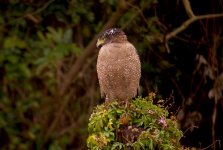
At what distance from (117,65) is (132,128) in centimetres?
63

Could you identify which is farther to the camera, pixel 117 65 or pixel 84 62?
pixel 84 62

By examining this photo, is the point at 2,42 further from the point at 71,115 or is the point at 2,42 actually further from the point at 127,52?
the point at 127,52

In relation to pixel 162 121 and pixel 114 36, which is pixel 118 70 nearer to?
pixel 114 36

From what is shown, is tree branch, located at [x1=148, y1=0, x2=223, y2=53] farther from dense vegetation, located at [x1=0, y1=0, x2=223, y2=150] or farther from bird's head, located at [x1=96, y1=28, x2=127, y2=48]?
bird's head, located at [x1=96, y1=28, x2=127, y2=48]

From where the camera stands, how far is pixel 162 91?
7047 millimetres

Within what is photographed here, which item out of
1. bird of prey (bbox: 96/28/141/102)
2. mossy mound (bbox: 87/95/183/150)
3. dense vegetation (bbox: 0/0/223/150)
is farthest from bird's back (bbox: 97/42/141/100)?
dense vegetation (bbox: 0/0/223/150)

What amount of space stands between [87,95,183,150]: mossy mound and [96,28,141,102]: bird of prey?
30 cm

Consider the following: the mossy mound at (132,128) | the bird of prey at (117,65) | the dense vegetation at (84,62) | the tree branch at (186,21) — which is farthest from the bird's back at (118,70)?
the tree branch at (186,21)

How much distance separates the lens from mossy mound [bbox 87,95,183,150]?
396cm

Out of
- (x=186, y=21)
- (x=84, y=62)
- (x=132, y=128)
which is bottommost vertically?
(x=132, y=128)

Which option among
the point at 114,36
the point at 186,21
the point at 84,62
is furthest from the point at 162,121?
the point at 84,62

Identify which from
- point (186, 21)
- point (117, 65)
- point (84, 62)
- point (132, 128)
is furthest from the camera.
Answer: point (84, 62)


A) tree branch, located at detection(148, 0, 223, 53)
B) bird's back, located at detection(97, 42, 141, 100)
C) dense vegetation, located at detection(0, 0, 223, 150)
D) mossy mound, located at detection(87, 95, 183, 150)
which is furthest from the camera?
dense vegetation, located at detection(0, 0, 223, 150)

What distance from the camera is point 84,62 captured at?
24.2ft
